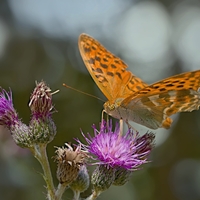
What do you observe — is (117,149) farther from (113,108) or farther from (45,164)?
(45,164)

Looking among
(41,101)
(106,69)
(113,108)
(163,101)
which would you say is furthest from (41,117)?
(163,101)

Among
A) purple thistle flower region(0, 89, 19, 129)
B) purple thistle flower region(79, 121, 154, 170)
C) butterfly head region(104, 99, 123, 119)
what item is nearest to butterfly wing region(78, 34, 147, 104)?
butterfly head region(104, 99, 123, 119)

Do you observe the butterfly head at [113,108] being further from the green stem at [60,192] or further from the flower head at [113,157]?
the green stem at [60,192]

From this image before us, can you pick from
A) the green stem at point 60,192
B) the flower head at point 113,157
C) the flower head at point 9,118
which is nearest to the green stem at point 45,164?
the green stem at point 60,192

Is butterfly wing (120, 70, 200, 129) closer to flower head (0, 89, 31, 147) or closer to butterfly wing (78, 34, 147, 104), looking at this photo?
butterfly wing (78, 34, 147, 104)

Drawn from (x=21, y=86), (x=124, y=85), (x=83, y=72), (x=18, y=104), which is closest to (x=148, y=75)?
(x=83, y=72)

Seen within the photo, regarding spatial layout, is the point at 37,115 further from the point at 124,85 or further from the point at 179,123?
the point at 179,123
